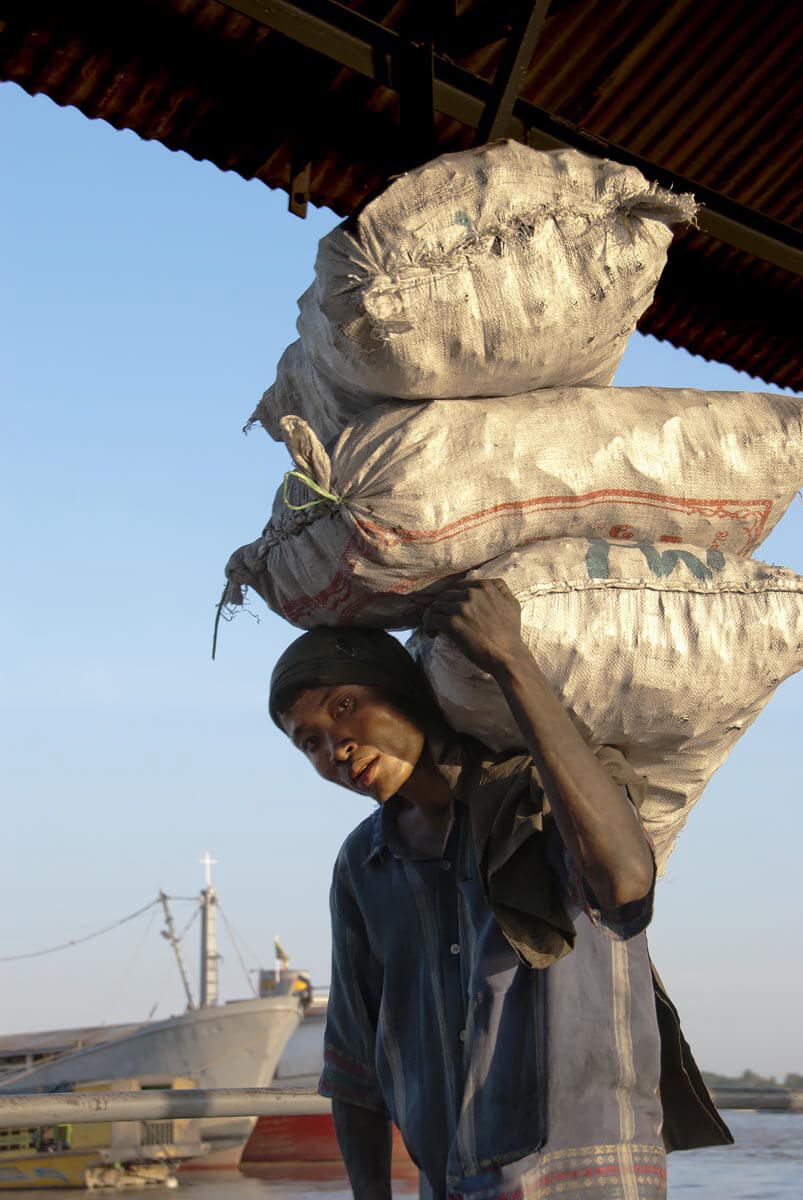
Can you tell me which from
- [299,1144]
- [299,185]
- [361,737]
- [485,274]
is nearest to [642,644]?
[361,737]

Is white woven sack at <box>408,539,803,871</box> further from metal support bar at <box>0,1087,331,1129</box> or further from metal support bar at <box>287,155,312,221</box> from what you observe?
metal support bar at <box>287,155,312,221</box>

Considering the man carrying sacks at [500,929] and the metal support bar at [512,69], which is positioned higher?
the metal support bar at [512,69]

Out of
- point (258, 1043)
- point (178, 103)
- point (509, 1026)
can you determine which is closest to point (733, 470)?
point (509, 1026)

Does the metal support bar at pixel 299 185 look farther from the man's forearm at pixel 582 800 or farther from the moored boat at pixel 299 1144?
the moored boat at pixel 299 1144

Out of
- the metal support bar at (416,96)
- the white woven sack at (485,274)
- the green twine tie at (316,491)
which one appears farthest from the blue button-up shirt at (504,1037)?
the metal support bar at (416,96)

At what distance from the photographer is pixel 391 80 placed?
3105 millimetres

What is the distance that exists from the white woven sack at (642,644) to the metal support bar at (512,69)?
130 centimetres

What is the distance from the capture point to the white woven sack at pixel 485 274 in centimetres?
211

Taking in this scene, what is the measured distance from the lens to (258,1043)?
2470 cm

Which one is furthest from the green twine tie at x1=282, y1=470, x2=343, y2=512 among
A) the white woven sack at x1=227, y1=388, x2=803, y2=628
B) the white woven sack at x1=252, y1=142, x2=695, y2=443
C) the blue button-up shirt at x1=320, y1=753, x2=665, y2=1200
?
the blue button-up shirt at x1=320, y1=753, x2=665, y2=1200

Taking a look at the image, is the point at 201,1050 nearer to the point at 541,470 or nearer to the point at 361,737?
the point at 361,737

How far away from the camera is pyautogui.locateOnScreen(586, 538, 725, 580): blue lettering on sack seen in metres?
2.10

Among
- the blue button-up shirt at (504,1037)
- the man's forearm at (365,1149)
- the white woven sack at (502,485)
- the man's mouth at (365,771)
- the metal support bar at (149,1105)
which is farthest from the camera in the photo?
the metal support bar at (149,1105)

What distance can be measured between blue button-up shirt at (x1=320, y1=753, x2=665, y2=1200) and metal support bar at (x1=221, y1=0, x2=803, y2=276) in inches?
72.4
